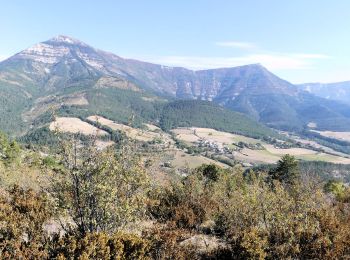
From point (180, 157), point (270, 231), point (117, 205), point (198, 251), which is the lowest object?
point (180, 157)

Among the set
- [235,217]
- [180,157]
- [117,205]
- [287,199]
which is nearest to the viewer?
[117,205]

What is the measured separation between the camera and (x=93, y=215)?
18.7m

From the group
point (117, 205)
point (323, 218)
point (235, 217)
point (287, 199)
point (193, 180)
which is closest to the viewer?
point (117, 205)

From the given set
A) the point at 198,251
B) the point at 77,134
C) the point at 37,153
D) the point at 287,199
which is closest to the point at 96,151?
the point at 77,134

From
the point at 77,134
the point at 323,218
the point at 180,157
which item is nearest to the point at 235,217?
the point at 323,218

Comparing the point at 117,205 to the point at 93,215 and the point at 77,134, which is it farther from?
the point at 77,134

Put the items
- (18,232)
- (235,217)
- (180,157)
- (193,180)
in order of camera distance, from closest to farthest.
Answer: (18,232), (235,217), (193,180), (180,157)

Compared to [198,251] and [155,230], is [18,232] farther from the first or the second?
[198,251]

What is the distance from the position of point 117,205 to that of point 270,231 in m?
8.12

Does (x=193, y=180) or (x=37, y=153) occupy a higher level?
(x=37, y=153)

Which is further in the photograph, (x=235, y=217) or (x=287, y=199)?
(x=287, y=199)

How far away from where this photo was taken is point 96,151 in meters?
19.3

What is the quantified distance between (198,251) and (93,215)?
6560 mm

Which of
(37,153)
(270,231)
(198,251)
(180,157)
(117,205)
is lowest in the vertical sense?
(180,157)
